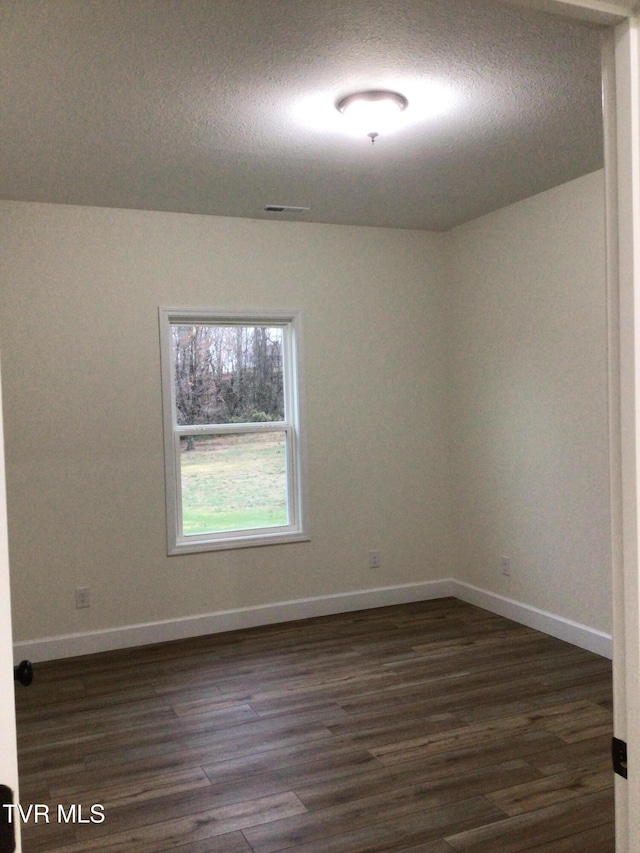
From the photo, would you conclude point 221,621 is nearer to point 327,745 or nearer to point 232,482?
point 232,482

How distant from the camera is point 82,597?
4.42 meters

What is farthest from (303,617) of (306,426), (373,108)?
(373,108)

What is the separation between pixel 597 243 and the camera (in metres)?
4.04

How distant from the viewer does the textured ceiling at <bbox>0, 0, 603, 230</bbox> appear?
2344mm

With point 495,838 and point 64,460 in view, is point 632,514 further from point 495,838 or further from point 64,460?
point 64,460

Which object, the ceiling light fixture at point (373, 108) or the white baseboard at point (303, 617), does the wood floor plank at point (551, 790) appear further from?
the ceiling light fixture at point (373, 108)

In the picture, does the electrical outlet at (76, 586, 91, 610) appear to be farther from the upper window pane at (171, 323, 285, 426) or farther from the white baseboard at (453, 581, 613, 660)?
the white baseboard at (453, 581, 613, 660)

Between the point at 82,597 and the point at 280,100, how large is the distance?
3.04 metres

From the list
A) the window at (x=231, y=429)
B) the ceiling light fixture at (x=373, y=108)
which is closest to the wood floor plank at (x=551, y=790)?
the window at (x=231, y=429)

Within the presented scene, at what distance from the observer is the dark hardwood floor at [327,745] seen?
257cm

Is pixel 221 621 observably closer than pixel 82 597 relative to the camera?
No

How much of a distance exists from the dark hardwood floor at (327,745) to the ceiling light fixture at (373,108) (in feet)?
8.79

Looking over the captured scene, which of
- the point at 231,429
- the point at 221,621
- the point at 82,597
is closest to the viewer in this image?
the point at 82,597

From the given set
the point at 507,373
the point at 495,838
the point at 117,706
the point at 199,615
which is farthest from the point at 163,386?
the point at 495,838
